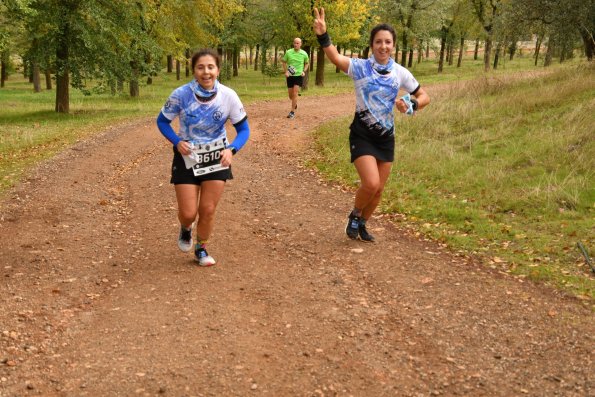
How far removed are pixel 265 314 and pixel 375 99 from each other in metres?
2.71

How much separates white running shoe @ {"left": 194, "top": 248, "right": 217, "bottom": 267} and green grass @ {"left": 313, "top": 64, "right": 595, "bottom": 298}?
2.85m

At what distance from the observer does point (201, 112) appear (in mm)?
5715

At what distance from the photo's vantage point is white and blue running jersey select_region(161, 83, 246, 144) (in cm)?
570

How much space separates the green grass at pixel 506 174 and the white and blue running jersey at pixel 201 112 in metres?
3.11

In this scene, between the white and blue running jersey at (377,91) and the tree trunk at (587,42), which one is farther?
the tree trunk at (587,42)

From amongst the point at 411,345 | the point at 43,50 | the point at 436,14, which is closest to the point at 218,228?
the point at 411,345

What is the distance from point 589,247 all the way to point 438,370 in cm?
351

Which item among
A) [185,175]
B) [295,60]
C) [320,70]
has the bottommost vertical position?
[185,175]

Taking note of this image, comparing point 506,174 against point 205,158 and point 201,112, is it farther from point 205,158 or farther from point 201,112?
point 201,112

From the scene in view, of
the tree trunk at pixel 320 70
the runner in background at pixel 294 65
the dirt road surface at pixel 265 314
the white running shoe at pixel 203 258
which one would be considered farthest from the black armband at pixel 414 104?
the tree trunk at pixel 320 70

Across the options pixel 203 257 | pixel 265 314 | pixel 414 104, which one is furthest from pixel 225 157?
pixel 414 104

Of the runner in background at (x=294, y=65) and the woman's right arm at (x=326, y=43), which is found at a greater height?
the woman's right arm at (x=326, y=43)

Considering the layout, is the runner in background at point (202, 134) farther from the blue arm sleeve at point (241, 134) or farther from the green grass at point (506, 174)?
the green grass at point (506, 174)

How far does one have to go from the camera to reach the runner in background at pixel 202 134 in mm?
5691
